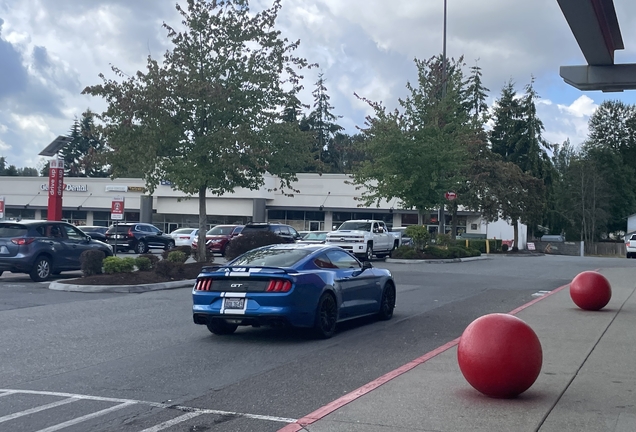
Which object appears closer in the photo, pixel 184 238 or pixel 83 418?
pixel 83 418

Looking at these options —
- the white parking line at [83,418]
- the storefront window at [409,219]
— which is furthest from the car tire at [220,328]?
the storefront window at [409,219]

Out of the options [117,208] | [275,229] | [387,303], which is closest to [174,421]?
[387,303]

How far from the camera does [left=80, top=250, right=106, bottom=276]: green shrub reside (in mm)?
19531

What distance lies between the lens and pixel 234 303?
1062 centimetres

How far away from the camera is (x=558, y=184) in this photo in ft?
276

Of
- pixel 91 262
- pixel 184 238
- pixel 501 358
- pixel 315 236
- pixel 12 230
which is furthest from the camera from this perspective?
pixel 184 238

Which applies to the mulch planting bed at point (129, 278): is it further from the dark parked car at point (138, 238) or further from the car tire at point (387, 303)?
the dark parked car at point (138, 238)

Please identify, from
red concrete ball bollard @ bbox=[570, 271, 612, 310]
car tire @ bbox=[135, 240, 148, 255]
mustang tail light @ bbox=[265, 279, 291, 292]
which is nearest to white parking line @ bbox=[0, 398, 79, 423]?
mustang tail light @ bbox=[265, 279, 291, 292]

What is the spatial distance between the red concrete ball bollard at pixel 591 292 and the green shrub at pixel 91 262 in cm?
1228

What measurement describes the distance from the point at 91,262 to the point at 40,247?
172cm

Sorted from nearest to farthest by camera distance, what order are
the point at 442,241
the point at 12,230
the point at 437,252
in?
the point at 12,230
the point at 437,252
the point at 442,241

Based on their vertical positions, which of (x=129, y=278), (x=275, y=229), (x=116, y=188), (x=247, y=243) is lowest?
(x=129, y=278)

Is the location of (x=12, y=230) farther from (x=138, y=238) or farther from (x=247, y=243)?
(x=138, y=238)

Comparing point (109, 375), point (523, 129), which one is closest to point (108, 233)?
point (109, 375)
